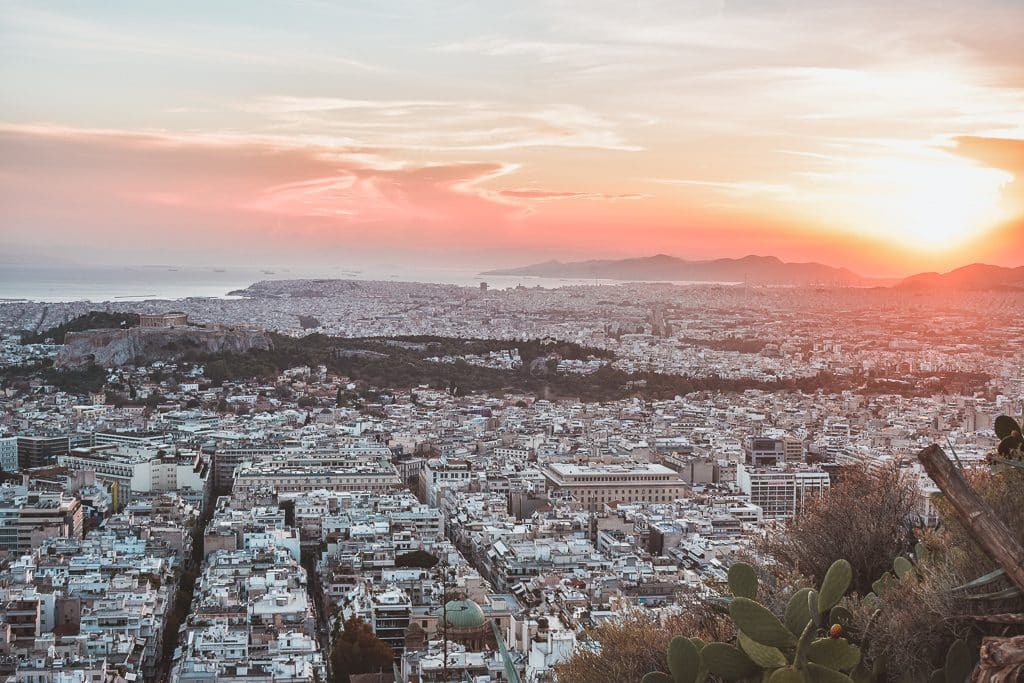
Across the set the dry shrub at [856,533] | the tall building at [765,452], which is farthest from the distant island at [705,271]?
the dry shrub at [856,533]

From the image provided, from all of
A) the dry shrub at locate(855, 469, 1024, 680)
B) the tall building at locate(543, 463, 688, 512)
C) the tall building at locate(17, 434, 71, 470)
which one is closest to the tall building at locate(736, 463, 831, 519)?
the tall building at locate(543, 463, 688, 512)

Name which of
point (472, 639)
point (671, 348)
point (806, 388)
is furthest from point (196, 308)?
point (472, 639)

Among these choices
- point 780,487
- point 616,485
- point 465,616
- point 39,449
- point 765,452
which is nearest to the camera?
A: point 465,616

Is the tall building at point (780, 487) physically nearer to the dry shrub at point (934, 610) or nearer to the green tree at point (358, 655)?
the green tree at point (358, 655)

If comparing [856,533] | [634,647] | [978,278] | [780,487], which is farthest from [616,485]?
[634,647]

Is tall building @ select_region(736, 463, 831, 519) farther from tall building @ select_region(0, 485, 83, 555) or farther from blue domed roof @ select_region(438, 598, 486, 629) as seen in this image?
tall building @ select_region(0, 485, 83, 555)

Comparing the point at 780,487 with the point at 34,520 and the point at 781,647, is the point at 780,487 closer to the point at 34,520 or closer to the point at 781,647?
the point at 34,520

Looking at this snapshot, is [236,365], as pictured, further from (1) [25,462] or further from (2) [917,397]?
(2) [917,397]
